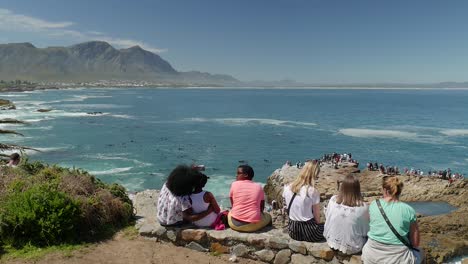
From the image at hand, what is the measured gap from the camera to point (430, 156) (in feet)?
158

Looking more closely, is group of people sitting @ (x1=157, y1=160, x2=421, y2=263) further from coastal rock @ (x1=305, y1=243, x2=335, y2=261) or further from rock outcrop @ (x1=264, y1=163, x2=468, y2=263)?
rock outcrop @ (x1=264, y1=163, x2=468, y2=263)

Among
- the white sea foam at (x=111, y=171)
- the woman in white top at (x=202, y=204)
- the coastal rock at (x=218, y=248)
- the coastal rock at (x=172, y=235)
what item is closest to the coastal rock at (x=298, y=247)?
the coastal rock at (x=218, y=248)

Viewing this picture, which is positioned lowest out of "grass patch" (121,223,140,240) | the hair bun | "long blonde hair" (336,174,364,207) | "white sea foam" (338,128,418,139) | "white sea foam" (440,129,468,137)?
"white sea foam" (338,128,418,139)

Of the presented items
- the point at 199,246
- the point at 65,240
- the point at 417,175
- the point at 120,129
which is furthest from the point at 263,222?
the point at 120,129

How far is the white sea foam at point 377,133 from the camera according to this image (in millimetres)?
A: 63875

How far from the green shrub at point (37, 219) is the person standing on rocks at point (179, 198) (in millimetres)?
1882

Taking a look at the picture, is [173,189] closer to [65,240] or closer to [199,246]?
[199,246]

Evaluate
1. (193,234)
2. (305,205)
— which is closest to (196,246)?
(193,234)

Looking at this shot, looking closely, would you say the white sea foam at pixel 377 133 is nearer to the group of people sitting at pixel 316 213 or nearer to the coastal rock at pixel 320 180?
the coastal rock at pixel 320 180

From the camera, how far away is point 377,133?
221 ft

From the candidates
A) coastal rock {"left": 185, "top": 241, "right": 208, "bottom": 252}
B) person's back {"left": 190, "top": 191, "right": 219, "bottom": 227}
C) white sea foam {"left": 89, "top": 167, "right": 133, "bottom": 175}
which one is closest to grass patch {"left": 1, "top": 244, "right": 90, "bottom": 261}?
coastal rock {"left": 185, "top": 241, "right": 208, "bottom": 252}

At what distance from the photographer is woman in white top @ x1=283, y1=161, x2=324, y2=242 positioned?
6641 millimetres

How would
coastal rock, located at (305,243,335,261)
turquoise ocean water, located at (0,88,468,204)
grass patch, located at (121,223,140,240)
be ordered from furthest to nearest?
turquoise ocean water, located at (0,88,468,204), grass patch, located at (121,223,140,240), coastal rock, located at (305,243,335,261)

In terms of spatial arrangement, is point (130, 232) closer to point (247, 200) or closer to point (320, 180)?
point (247, 200)
